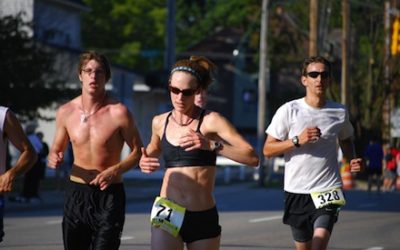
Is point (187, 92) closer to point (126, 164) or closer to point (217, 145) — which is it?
point (217, 145)

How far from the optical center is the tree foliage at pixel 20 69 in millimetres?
30422

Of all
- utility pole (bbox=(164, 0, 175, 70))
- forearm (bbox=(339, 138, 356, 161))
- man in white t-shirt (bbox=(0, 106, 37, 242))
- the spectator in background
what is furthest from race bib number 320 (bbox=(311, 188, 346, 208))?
the spectator in background

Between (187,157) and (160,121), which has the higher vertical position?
(160,121)

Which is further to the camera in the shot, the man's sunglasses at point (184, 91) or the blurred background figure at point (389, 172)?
the blurred background figure at point (389, 172)

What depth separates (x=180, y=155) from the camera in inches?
326

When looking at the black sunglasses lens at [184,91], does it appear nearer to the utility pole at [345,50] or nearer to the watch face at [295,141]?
the watch face at [295,141]

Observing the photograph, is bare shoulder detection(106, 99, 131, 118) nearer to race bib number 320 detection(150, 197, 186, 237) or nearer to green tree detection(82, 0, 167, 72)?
race bib number 320 detection(150, 197, 186, 237)

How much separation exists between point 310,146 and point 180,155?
7.11 feet

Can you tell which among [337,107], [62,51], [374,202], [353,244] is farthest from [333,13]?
[337,107]

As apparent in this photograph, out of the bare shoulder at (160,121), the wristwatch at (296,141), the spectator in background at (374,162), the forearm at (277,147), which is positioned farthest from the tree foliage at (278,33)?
the bare shoulder at (160,121)

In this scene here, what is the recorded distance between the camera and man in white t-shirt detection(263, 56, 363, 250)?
392 inches

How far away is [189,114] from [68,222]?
4.26 feet

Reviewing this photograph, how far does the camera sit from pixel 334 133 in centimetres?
1033

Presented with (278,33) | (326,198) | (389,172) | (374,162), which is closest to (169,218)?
(326,198)
